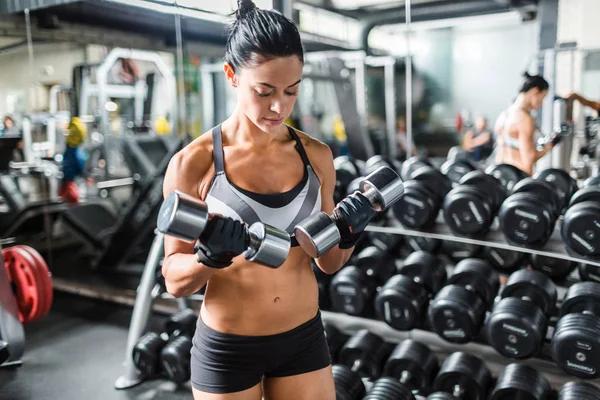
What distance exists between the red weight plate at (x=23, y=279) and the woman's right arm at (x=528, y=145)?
95.4 inches

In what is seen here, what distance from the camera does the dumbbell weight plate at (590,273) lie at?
2.27 metres

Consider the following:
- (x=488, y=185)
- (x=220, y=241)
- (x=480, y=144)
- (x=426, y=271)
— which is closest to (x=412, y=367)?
(x=426, y=271)

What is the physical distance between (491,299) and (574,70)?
2.36m

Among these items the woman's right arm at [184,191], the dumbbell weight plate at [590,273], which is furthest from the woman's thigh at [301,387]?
the dumbbell weight plate at [590,273]

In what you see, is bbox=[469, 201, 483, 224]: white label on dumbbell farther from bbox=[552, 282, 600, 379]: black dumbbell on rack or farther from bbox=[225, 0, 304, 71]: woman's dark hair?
bbox=[225, 0, 304, 71]: woman's dark hair

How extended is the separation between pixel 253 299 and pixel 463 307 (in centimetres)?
119

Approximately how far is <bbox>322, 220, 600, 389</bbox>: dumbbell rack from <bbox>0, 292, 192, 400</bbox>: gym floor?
102 cm

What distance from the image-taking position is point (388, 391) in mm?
1729

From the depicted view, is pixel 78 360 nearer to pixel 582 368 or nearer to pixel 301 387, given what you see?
pixel 301 387

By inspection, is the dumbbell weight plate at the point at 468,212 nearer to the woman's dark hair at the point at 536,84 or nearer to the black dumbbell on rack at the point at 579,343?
the black dumbbell on rack at the point at 579,343

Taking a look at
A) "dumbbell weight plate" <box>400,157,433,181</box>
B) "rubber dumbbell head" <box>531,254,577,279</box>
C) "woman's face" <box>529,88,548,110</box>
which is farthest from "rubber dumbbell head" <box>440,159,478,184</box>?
"rubber dumbbell head" <box>531,254,577,279</box>

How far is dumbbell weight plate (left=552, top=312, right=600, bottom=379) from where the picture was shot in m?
1.63

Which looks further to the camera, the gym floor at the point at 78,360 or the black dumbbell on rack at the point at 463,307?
the gym floor at the point at 78,360

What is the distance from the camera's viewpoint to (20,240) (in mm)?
4066
